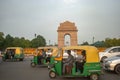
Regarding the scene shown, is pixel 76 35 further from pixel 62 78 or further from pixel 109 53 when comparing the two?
pixel 62 78

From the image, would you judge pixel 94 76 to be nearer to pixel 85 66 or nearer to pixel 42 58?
pixel 85 66

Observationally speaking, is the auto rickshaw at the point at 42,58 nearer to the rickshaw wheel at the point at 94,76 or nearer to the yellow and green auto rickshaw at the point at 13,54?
the rickshaw wheel at the point at 94,76

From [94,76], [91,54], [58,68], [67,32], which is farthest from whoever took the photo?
[67,32]

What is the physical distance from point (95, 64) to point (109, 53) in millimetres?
12870

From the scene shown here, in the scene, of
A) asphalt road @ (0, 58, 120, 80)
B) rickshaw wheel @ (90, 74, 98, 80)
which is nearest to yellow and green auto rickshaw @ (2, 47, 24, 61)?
asphalt road @ (0, 58, 120, 80)

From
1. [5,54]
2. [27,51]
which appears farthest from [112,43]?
[5,54]

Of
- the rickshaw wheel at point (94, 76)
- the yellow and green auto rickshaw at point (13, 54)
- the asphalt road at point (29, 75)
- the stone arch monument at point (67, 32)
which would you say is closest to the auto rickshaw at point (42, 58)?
the asphalt road at point (29, 75)

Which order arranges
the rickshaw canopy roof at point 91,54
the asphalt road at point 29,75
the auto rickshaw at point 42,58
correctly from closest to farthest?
the rickshaw canopy roof at point 91,54, the asphalt road at point 29,75, the auto rickshaw at point 42,58

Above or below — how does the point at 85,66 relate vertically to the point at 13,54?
below

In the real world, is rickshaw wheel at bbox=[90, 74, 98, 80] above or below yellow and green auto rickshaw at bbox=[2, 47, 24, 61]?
below

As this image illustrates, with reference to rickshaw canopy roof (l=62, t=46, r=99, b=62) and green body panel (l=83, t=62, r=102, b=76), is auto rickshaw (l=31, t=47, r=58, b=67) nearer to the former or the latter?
rickshaw canopy roof (l=62, t=46, r=99, b=62)

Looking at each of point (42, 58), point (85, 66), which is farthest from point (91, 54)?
point (42, 58)

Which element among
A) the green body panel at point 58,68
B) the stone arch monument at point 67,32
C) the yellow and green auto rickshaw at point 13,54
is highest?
the stone arch monument at point 67,32

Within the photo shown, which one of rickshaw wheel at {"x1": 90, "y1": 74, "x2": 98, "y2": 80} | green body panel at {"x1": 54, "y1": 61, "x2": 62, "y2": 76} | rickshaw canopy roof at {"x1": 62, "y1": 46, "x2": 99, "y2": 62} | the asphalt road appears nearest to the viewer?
rickshaw wheel at {"x1": 90, "y1": 74, "x2": 98, "y2": 80}
